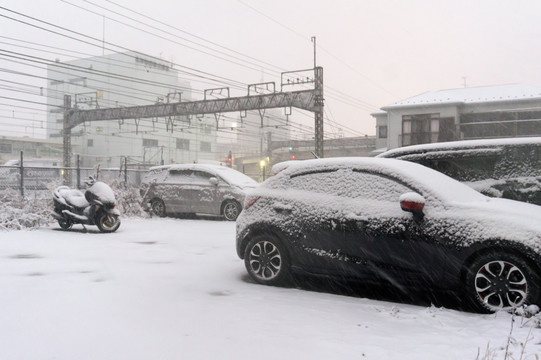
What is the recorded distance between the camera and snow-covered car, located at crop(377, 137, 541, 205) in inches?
267

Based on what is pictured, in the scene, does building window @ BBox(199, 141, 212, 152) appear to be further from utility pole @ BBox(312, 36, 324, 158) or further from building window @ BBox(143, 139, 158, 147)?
utility pole @ BBox(312, 36, 324, 158)

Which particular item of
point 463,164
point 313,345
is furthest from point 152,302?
point 463,164

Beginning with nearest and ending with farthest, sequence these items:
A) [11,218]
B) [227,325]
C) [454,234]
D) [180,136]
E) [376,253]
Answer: [227,325] < [454,234] < [376,253] < [11,218] < [180,136]

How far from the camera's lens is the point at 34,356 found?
3445 mm

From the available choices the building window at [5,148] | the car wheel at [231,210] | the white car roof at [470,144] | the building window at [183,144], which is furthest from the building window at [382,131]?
the building window at [5,148]

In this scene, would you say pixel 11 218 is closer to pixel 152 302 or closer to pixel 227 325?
pixel 152 302

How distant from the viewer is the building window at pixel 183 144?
78625 mm

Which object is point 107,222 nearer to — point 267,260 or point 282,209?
point 267,260

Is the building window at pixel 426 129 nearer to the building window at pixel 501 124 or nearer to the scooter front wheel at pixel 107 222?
the building window at pixel 501 124

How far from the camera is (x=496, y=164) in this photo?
23.3 ft

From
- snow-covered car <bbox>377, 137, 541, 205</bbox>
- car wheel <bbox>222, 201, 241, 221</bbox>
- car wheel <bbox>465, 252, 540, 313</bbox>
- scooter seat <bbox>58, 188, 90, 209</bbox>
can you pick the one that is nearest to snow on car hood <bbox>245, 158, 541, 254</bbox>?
car wheel <bbox>465, 252, 540, 313</bbox>

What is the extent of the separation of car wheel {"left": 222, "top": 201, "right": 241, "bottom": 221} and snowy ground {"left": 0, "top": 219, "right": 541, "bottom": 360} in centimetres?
692

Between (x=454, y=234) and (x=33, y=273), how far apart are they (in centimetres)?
545

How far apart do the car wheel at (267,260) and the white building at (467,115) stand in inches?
1177
